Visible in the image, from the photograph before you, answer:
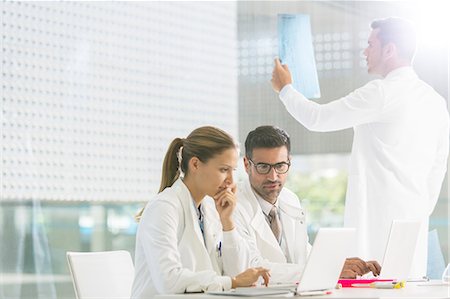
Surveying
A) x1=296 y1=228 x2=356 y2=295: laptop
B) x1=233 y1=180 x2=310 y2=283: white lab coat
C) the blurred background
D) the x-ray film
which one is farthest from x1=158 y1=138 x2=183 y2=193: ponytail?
the x-ray film

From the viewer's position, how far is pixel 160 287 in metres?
3.02

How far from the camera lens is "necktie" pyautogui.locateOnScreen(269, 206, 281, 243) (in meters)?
3.88

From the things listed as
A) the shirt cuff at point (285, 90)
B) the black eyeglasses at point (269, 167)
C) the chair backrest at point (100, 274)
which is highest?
the shirt cuff at point (285, 90)

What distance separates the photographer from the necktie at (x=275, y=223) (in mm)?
3881

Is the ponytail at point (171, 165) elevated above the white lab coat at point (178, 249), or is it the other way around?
the ponytail at point (171, 165)

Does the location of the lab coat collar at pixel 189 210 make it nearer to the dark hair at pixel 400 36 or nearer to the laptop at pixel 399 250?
the laptop at pixel 399 250

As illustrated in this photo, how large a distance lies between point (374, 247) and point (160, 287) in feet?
6.67

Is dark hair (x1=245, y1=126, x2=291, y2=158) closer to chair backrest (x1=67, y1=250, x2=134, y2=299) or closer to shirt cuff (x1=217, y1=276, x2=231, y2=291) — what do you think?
chair backrest (x1=67, y1=250, x2=134, y2=299)

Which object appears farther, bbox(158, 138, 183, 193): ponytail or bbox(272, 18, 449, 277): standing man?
bbox(272, 18, 449, 277): standing man

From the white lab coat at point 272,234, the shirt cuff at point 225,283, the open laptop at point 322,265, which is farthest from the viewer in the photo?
the white lab coat at point 272,234

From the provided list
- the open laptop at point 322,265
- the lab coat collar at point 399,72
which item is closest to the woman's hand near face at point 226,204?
the open laptop at point 322,265

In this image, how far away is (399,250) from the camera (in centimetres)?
350

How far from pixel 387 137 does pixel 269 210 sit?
1.10m

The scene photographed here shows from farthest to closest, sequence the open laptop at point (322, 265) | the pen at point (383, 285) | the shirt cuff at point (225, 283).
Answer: the pen at point (383, 285) < the shirt cuff at point (225, 283) < the open laptop at point (322, 265)
